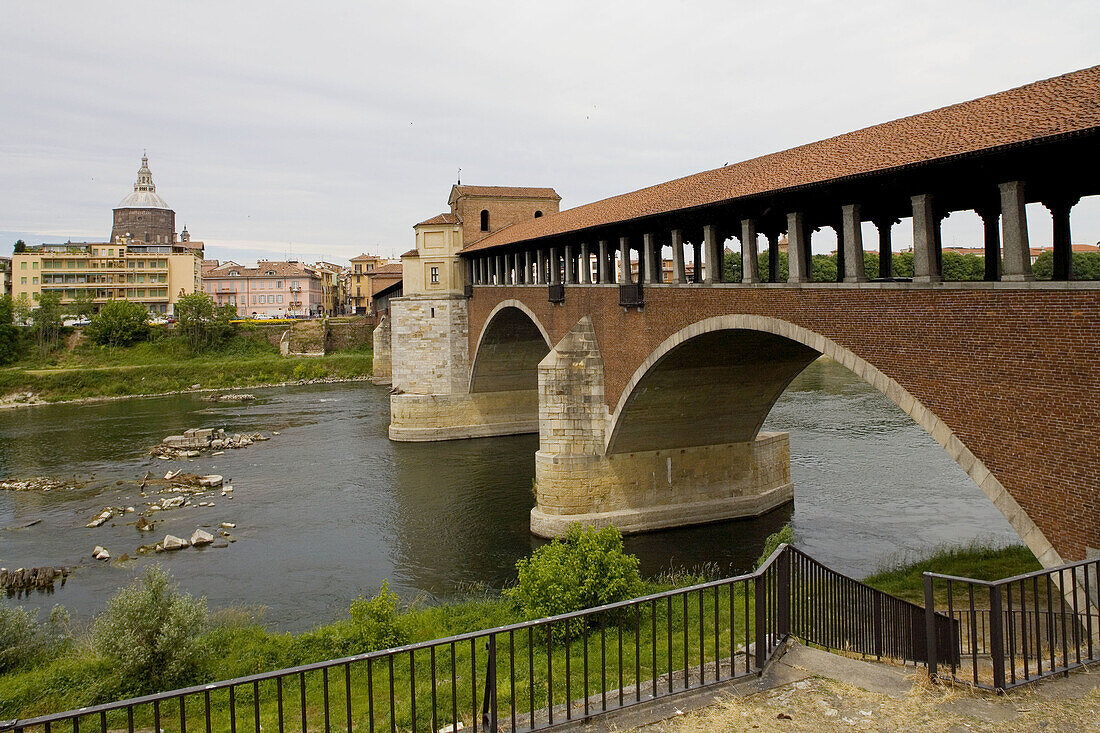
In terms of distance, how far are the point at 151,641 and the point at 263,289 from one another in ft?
293

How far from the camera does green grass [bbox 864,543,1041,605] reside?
588 inches

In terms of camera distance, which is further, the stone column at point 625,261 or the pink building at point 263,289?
the pink building at point 263,289

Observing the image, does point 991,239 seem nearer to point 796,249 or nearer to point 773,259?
point 796,249

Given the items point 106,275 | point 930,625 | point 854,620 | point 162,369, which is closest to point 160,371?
point 162,369

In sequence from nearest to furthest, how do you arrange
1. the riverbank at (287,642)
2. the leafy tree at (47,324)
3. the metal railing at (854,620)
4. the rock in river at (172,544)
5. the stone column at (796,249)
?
the metal railing at (854,620) < the riverbank at (287,642) < the stone column at (796,249) < the rock in river at (172,544) < the leafy tree at (47,324)

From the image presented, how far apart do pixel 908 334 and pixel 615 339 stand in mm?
10198

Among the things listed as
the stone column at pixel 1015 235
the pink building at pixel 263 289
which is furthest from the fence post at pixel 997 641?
the pink building at pixel 263 289

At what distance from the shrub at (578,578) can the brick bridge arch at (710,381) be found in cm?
476

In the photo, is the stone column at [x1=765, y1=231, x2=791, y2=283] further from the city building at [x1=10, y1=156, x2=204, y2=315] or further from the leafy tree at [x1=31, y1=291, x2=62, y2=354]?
the city building at [x1=10, y1=156, x2=204, y2=315]

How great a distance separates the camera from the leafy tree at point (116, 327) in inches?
2532

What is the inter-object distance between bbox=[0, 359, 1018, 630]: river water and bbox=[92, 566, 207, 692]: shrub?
4779mm

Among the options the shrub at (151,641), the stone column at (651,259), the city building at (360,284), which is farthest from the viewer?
the city building at (360,284)

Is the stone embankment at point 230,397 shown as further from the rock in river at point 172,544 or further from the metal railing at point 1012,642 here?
the metal railing at point 1012,642

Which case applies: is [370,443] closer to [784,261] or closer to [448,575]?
[448,575]
